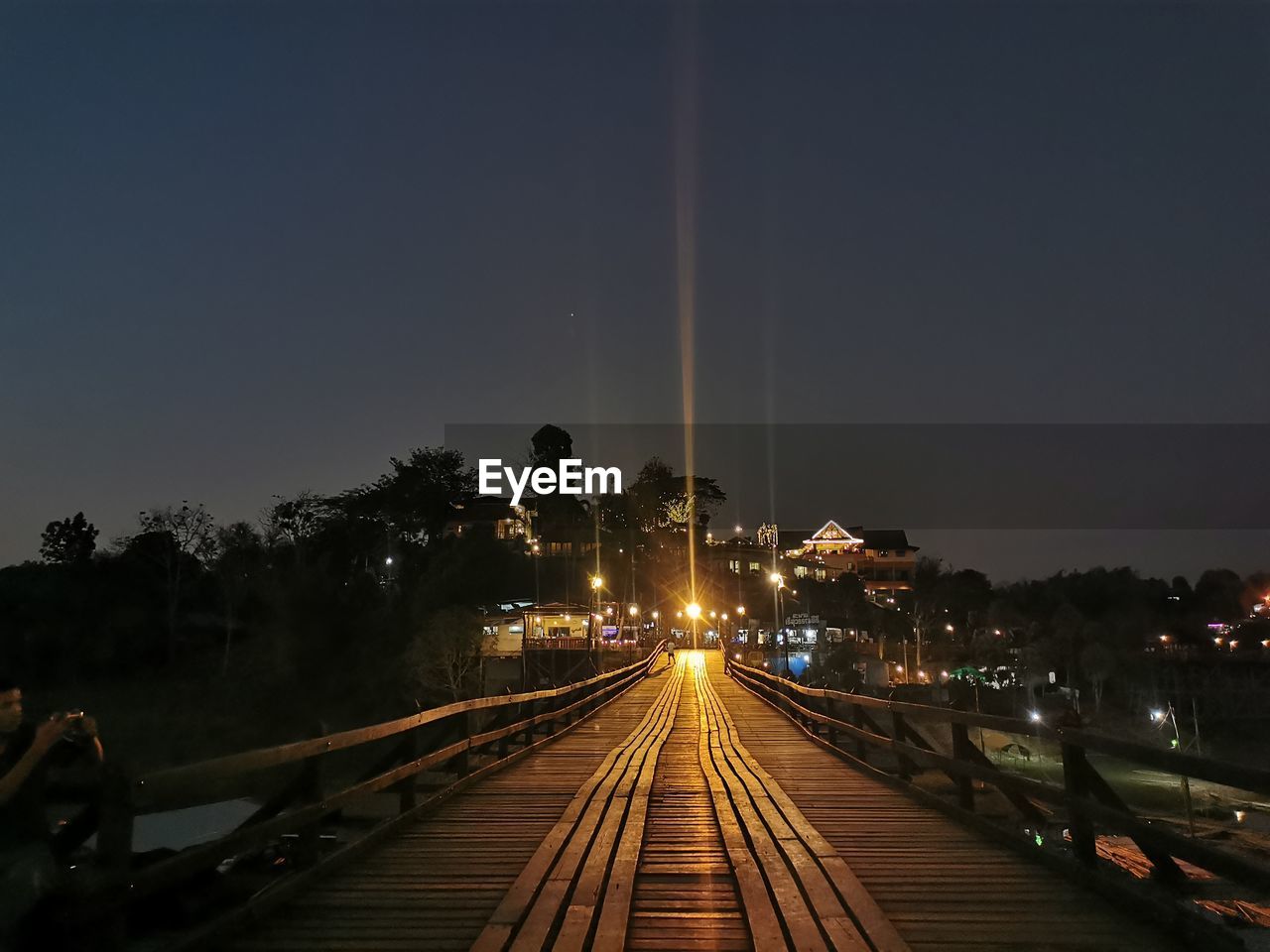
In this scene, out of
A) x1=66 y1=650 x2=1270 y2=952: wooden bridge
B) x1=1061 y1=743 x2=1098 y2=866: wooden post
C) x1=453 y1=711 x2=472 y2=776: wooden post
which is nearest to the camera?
x1=66 y1=650 x2=1270 y2=952: wooden bridge

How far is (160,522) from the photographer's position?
70688 mm

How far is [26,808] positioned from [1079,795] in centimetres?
627

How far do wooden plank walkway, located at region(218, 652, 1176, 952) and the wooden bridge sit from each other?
25mm

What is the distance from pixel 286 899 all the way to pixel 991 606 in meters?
138

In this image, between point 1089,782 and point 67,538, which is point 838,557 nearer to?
point 67,538

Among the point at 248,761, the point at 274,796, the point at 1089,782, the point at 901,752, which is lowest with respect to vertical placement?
the point at 901,752

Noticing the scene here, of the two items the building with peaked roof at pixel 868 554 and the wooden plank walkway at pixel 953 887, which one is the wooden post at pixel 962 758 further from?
the building with peaked roof at pixel 868 554

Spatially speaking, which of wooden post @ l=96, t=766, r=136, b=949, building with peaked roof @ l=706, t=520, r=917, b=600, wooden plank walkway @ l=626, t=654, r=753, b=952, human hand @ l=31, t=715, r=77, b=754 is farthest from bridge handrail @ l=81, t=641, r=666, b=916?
building with peaked roof @ l=706, t=520, r=917, b=600

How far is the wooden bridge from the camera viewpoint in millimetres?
4879

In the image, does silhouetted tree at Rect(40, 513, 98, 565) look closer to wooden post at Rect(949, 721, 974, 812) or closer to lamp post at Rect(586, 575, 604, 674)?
lamp post at Rect(586, 575, 604, 674)

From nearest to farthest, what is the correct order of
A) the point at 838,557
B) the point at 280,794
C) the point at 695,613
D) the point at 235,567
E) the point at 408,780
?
1. the point at 280,794
2. the point at 408,780
3. the point at 235,567
4. the point at 695,613
5. the point at 838,557

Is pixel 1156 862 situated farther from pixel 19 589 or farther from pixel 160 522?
pixel 160 522

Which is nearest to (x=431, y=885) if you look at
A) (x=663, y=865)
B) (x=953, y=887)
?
(x=663, y=865)

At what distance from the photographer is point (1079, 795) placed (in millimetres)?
6184
